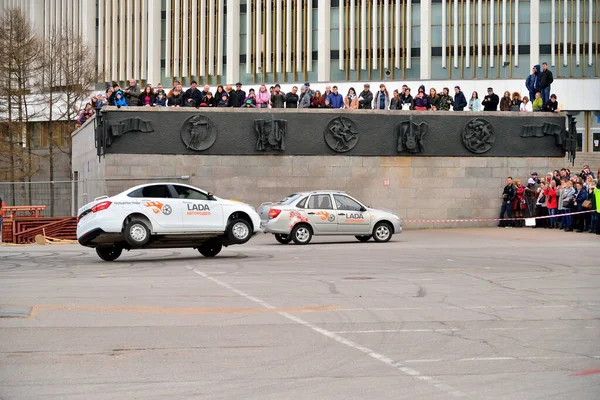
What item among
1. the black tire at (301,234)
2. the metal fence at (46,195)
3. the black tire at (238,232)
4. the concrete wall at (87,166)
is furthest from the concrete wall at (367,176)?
the black tire at (238,232)

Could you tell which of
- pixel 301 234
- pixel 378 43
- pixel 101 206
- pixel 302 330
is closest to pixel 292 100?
pixel 301 234

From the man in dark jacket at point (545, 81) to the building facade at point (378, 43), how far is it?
2633cm

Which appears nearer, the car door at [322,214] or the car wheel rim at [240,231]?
the car wheel rim at [240,231]

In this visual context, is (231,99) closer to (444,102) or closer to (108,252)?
(444,102)

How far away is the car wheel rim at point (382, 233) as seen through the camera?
32.2m

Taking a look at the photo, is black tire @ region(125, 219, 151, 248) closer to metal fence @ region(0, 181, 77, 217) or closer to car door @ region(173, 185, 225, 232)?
car door @ region(173, 185, 225, 232)

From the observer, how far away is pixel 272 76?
2901 inches

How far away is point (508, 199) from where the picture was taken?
40.7 m

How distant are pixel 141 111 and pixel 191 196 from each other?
14188 millimetres

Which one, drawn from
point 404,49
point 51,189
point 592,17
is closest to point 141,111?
point 51,189

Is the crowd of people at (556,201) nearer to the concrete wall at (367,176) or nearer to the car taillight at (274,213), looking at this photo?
the concrete wall at (367,176)

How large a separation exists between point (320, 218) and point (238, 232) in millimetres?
6075

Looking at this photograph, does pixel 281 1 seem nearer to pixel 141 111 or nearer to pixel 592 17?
pixel 592 17

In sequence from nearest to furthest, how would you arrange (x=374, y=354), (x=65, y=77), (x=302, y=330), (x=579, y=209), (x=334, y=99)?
(x=374, y=354)
(x=302, y=330)
(x=579, y=209)
(x=334, y=99)
(x=65, y=77)
